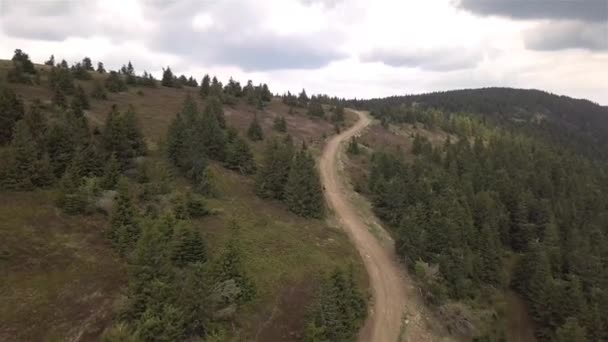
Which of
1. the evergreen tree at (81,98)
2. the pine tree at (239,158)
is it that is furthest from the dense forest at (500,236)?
the evergreen tree at (81,98)

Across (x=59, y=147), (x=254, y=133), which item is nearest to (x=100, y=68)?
(x=254, y=133)

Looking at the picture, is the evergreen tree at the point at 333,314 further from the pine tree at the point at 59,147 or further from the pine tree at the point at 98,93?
the pine tree at the point at 98,93

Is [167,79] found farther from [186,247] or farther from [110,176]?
[186,247]

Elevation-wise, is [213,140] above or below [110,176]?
above

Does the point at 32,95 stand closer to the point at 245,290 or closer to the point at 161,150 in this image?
the point at 161,150

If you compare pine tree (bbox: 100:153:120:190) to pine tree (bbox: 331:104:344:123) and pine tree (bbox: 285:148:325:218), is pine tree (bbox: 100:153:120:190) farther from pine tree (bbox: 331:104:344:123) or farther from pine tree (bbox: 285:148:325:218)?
pine tree (bbox: 331:104:344:123)

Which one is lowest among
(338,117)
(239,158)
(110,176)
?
(239,158)

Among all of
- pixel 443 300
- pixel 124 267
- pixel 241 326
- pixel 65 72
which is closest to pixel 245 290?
pixel 241 326

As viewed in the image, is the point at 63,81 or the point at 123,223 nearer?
the point at 123,223
